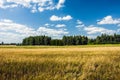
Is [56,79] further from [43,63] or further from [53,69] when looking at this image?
[43,63]

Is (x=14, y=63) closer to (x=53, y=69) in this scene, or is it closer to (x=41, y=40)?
(x=53, y=69)

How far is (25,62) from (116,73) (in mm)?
5344

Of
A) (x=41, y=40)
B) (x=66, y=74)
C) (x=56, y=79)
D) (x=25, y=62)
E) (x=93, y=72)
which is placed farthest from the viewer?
(x=41, y=40)

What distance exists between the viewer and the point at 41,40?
15038 centimetres

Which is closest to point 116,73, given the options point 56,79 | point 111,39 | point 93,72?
point 93,72

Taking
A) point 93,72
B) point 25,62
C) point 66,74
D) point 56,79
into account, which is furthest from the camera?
point 25,62

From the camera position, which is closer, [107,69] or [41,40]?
[107,69]

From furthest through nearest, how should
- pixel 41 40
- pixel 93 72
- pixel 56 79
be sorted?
pixel 41 40, pixel 93 72, pixel 56 79

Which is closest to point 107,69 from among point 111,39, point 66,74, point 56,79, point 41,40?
point 66,74

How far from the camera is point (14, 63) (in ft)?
40.4

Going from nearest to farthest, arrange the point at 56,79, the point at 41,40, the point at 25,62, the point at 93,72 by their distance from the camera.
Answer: the point at 56,79, the point at 93,72, the point at 25,62, the point at 41,40

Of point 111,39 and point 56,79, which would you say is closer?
point 56,79

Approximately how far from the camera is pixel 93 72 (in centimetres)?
1180

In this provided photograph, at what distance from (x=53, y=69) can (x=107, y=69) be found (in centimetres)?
342
